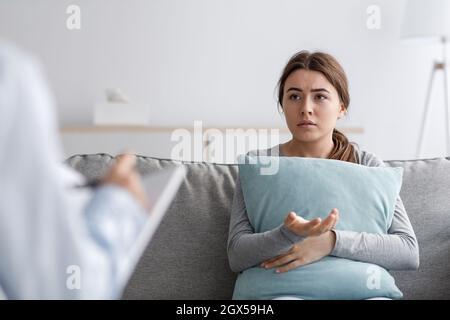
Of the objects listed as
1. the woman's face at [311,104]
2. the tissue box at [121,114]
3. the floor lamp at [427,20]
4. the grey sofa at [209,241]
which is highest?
the floor lamp at [427,20]

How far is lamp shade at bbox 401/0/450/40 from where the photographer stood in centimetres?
327

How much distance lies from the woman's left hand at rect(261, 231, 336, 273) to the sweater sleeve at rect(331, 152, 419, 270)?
0.7 inches

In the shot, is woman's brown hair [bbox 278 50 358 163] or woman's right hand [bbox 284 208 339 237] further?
woman's brown hair [bbox 278 50 358 163]

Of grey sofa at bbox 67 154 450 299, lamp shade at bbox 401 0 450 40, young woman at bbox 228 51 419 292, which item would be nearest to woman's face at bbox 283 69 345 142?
young woman at bbox 228 51 419 292

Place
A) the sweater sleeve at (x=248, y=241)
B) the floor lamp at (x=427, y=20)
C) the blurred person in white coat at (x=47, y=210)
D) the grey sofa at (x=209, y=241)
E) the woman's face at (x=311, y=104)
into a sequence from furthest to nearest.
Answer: the floor lamp at (x=427, y=20)
the woman's face at (x=311, y=104)
the grey sofa at (x=209, y=241)
the sweater sleeve at (x=248, y=241)
the blurred person in white coat at (x=47, y=210)

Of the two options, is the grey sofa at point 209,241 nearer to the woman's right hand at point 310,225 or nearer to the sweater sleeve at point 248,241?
the sweater sleeve at point 248,241

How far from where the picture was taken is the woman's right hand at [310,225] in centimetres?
131

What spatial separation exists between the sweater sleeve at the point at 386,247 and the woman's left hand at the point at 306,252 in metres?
0.02

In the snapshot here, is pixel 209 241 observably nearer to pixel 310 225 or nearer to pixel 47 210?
pixel 310 225

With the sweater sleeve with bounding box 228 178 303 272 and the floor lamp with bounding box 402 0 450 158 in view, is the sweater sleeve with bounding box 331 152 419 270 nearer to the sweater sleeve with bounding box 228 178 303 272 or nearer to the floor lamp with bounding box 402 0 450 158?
the sweater sleeve with bounding box 228 178 303 272

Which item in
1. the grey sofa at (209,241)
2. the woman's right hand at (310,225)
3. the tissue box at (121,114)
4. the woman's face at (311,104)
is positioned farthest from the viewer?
the tissue box at (121,114)

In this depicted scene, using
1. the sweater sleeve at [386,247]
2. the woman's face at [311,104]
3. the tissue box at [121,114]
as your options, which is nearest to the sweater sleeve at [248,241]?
the sweater sleeve at [386,247]
